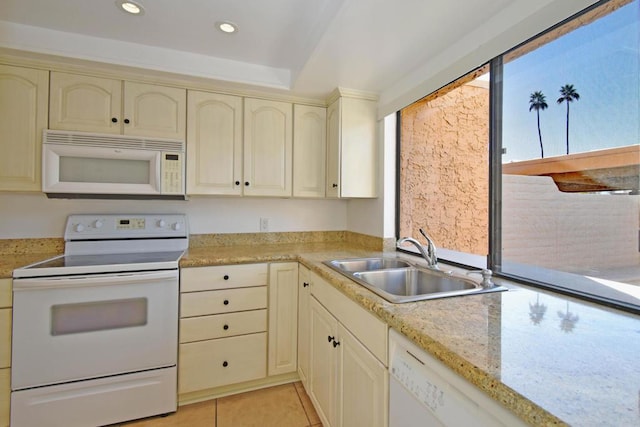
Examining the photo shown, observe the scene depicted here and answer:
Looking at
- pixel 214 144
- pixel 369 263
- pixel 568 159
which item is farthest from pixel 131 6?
pixel 568 159

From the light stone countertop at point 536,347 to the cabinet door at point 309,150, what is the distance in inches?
48.1

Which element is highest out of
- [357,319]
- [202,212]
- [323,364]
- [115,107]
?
[115,107]

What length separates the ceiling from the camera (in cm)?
140

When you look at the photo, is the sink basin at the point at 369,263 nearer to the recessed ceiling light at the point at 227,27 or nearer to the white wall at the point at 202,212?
the white wall at the point at 202,212

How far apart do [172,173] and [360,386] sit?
5.68ft

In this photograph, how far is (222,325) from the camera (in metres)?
1.89

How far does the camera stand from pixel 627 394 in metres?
0.56

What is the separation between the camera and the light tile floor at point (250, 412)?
5.54 ft

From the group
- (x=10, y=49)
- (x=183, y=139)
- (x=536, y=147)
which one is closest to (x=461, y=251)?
(x=536, y=147)

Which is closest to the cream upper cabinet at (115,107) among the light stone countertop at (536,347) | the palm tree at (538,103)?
the light stone countertop at (536,347)

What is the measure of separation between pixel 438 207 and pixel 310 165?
1.03 metres

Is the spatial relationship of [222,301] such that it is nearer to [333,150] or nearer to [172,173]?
[172,173]

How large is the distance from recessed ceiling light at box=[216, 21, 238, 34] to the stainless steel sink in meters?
1.44

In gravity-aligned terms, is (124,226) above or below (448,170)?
below
